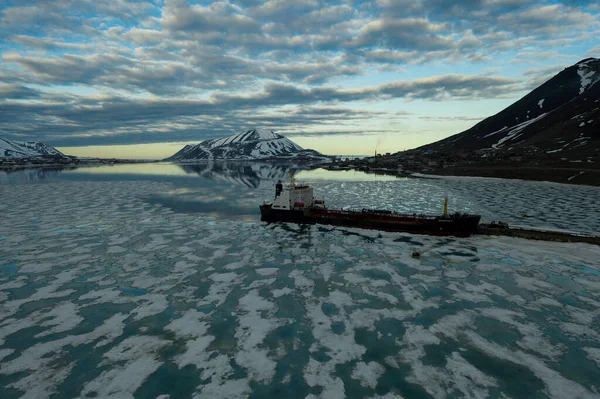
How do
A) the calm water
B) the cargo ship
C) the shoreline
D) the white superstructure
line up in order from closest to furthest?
the calm water, the cargo ship, the white superstructure, the shoreline

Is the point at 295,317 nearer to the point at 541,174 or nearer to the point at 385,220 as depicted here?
the point at 385,220

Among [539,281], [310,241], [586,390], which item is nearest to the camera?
[586,390]

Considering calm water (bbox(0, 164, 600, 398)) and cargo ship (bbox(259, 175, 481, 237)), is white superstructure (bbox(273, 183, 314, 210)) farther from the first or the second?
calm water (bbox(0, 164, 600, 398))

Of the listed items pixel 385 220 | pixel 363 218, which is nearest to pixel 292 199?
pixel 363 218

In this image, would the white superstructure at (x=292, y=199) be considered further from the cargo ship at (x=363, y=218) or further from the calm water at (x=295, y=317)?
the calm water at (x=295, y=317)

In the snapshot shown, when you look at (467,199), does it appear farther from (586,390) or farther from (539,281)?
(586,390)

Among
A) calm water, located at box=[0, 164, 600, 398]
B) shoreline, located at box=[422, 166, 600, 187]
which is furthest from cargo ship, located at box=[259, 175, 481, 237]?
shoreline, located at box=[422, 166, 600, 187]

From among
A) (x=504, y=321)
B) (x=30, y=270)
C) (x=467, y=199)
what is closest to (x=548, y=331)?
(x=504, y=321)
